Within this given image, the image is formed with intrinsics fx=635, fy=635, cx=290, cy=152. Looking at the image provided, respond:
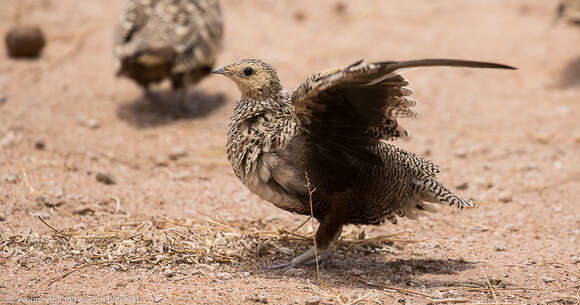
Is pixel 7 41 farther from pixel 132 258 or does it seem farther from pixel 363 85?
pixel 363 85

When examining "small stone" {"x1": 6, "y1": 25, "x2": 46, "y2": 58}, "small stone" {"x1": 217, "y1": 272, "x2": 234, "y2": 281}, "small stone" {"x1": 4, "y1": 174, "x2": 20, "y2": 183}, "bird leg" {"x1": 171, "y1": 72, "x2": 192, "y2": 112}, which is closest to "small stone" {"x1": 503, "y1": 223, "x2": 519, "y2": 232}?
"small stone" {"x1": 217, "y1": 272, "x2": 234, "y2": 281}

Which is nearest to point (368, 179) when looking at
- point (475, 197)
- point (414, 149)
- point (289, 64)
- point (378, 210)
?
point (378, 210)

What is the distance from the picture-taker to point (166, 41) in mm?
6996

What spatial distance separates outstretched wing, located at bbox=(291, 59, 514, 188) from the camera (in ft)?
11.2

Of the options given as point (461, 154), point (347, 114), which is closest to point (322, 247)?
point (347, 114)

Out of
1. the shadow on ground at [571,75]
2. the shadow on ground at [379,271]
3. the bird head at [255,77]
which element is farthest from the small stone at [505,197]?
the shadow on ground at [571,75]

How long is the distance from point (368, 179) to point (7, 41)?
252 inches

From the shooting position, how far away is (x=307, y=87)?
3.48 metres

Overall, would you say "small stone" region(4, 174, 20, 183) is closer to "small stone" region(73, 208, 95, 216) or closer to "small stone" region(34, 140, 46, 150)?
"small stone" region(73, 208, 95, 216)

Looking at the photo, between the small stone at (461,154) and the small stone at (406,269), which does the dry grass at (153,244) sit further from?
the small stone at (461,154)

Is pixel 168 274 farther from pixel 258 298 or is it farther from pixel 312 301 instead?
pixel 312 301

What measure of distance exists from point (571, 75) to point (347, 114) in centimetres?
618

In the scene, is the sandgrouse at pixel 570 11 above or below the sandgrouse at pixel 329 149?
above

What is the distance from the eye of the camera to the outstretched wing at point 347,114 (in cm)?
341
